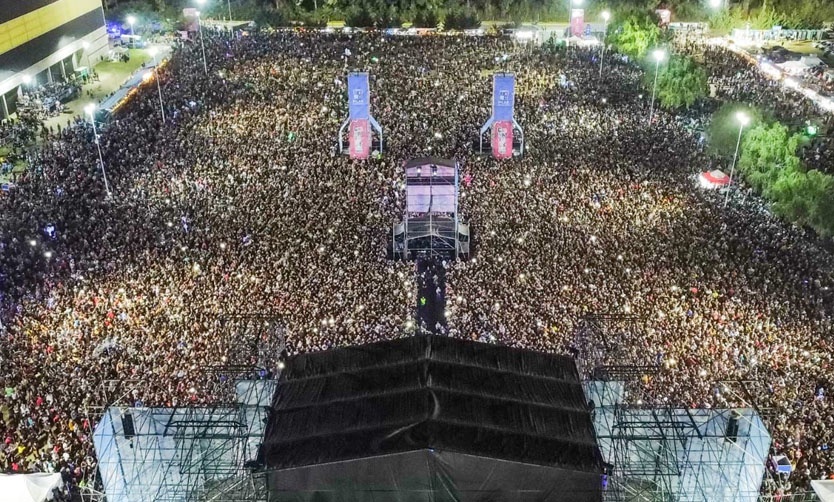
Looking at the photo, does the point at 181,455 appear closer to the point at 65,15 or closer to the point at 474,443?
the point at 474,443

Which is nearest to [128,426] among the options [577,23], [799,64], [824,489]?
[824,489]

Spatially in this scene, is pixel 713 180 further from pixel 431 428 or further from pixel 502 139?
pixel 431 428

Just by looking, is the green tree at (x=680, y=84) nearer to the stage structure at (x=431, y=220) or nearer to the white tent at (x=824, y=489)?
the stage structure at (x=431, y=220)

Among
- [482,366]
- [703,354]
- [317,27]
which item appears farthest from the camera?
[317,27]

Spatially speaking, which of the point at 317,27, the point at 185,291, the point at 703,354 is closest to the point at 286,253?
the point at 185,291

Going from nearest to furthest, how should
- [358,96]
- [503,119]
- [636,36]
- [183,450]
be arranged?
[183,450], [358,96], [503,119], [636,36]

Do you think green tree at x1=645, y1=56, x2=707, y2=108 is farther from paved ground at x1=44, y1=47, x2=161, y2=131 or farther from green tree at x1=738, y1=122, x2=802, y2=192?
paved ground at x1=44, y1=47, x2=161, y2=131
